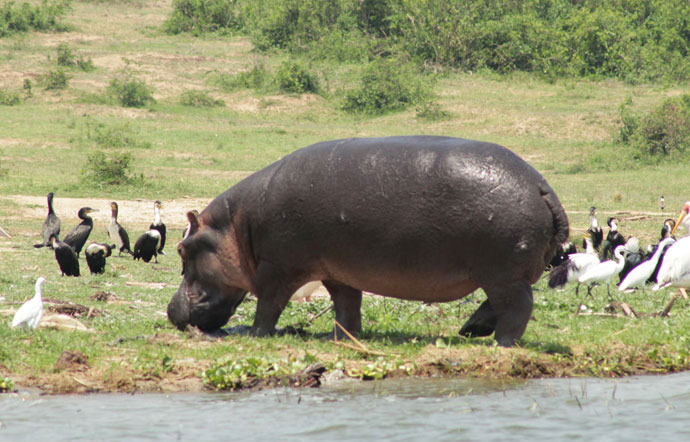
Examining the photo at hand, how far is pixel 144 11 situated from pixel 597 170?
2805 centimetres

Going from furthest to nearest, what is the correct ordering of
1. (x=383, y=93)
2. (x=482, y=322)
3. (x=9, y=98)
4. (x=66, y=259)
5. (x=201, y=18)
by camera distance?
(x=201, y=18)
(x=383, y=93)
(x=9, y=98)
(x=66, y=259)
(x=482, y=322)

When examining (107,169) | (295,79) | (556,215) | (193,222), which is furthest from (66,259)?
(295,79)

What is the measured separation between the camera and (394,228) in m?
7.12

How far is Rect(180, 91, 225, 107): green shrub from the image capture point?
32.6 meters

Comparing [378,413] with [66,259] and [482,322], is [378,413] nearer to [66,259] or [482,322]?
[482,322]

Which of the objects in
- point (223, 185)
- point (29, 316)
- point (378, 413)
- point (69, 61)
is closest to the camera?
point (378, 413)

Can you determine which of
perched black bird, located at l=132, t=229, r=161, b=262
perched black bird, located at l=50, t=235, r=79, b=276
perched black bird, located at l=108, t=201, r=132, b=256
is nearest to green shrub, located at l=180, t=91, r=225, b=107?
perched black bird, located at l=108, t=201, r=132, b=256

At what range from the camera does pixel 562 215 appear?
22.9 ft

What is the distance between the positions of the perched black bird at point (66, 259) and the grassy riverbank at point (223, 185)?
30 cm

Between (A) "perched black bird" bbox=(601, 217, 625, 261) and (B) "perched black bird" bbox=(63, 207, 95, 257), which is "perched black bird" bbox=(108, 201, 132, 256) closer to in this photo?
(B) "perched black bird" bbox=(63, 207, 95, 257)

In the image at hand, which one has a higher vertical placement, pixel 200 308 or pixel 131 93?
pixel 200 308

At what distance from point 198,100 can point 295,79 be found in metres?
3.56

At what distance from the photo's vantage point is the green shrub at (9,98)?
1220 inches

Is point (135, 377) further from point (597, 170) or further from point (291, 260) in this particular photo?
point (597, 170)
